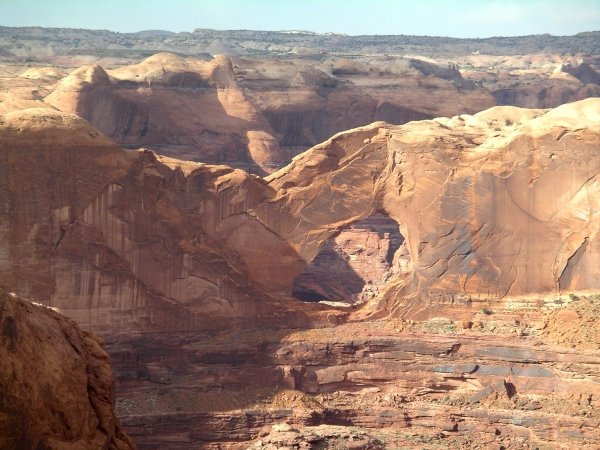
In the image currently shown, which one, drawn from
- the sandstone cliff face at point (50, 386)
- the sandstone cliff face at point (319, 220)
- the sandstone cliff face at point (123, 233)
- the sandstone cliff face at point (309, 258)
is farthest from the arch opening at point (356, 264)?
the sandstone cliff face at point (50, 386)

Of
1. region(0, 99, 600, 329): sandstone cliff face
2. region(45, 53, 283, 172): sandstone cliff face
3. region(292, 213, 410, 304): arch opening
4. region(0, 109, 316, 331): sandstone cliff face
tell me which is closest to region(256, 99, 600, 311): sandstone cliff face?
region(0, 99, 600, 329): sandstone cliff face

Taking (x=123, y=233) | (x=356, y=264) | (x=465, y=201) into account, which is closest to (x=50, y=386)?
(x=123, y=233)

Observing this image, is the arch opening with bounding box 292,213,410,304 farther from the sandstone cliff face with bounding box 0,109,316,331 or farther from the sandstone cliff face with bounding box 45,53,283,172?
the sandstone cliff face with bounding box 0,109,316,331

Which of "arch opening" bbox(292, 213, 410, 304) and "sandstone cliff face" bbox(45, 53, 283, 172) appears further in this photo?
"sandstone cliff face" bbox(45, 53, 283, 172)

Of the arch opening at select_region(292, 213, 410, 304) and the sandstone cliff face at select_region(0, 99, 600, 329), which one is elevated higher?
the sandstone cliff face at select_region(0, 99, 600, 329)

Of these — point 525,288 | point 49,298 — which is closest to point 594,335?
point 525,288

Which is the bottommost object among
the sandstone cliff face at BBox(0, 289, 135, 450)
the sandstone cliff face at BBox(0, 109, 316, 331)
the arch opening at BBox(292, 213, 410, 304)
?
the arch opening at BBox(292, 213, 410, 304)

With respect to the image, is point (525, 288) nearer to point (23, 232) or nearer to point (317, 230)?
point (317, 230)
